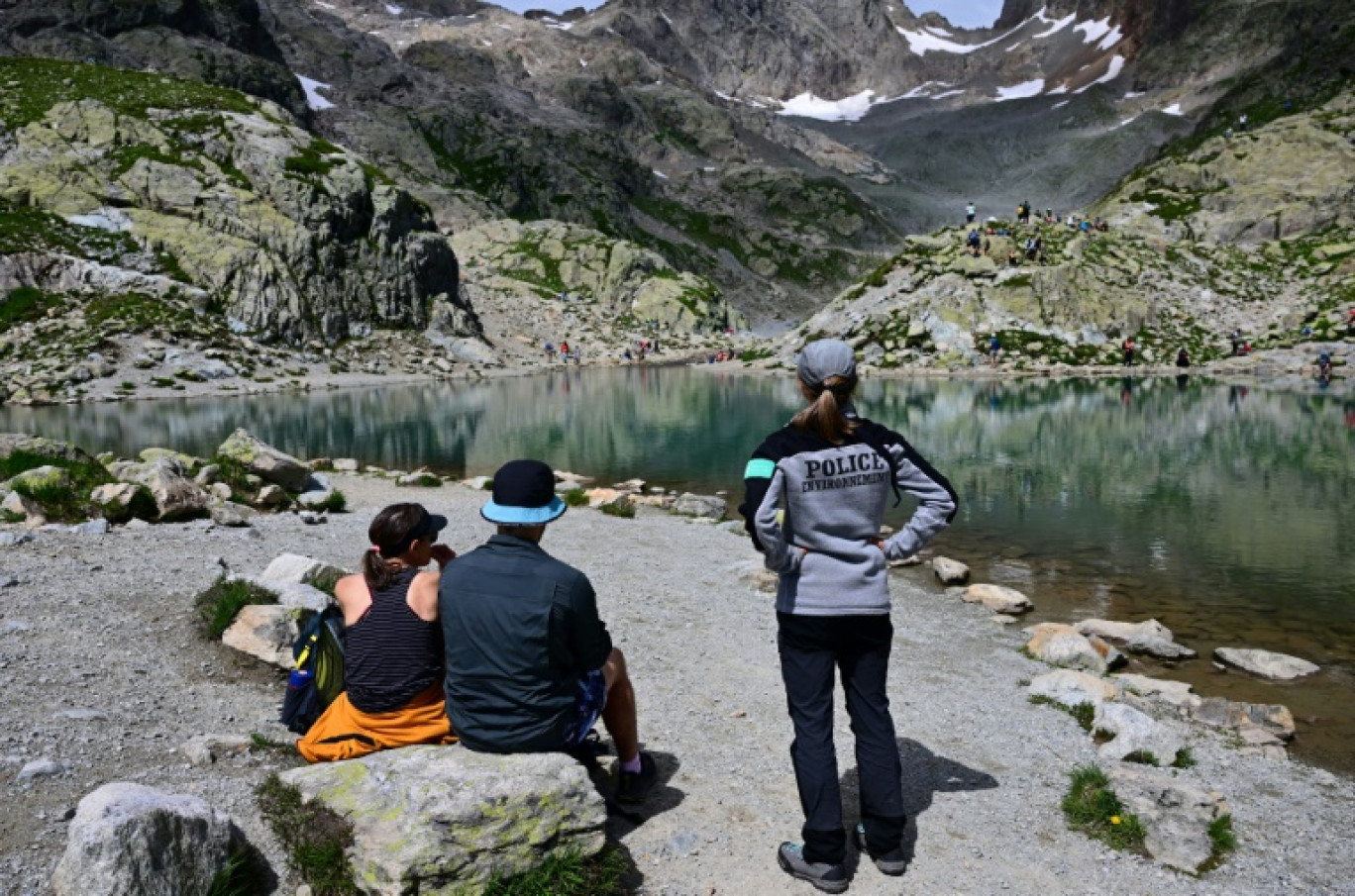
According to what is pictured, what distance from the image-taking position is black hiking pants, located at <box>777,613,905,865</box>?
6.21 metres

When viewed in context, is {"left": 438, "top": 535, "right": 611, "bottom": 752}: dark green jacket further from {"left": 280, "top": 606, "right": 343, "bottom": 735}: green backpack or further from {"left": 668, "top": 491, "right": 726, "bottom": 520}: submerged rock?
{"left": 668, "top": 491, "right": 726, "bottom": 520}: submerged rock

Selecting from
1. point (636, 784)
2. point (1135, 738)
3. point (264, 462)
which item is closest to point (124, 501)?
point (264, 462)

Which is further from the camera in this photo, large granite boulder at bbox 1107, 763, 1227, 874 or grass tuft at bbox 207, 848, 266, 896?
large granite boulder at bbox 1107, 763, 1227, 874

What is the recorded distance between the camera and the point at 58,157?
280 ft

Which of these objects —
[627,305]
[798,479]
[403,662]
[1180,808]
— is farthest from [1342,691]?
[627,305]

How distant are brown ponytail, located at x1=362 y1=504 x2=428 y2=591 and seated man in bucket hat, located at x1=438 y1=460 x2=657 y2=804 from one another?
2.32 ft

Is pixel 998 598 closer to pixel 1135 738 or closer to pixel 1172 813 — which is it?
pixel 1135 738

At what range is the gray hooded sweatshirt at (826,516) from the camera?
602 centimetres

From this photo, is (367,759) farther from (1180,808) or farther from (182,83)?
(182,83)

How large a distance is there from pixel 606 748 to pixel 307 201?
100 metres

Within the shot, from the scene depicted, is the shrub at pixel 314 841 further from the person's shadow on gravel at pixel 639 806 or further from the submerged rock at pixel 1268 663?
the submerged rock at pixel 1268 663

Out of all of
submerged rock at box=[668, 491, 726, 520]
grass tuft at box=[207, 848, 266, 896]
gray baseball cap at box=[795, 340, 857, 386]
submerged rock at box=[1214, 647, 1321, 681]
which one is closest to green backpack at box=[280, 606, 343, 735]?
grass tuft at box=[207, 848, 266, 896]

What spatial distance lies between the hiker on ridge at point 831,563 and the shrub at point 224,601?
714cm

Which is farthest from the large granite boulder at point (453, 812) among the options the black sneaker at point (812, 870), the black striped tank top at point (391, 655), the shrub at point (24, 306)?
the shrub at point (24, 306)
